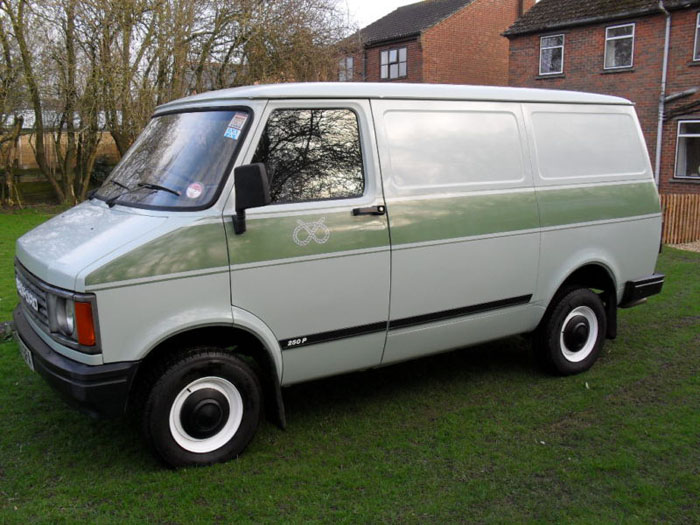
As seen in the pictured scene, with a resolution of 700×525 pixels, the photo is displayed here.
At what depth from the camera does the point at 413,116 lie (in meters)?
4.72

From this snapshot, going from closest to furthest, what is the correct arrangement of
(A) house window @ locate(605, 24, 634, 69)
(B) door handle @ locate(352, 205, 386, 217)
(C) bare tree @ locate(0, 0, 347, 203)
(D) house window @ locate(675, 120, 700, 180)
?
(B) door handle @ locate(352, 205, 386, 217), (C) bare tree @ locate(0, 0, 347, 203), (D) house window @ locate(675, 120, 700, 180), (A) house window @ locate(605, 24, 634, 69)

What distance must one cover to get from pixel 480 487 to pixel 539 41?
2257 cm

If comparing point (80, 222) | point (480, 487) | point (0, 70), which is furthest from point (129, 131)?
point (480, 487)

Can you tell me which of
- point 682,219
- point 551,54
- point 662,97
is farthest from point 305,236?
point 551,54

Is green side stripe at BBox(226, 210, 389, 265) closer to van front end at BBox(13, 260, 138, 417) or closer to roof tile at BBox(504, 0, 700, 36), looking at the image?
van front end at BBox(13, 260, 138, 417)

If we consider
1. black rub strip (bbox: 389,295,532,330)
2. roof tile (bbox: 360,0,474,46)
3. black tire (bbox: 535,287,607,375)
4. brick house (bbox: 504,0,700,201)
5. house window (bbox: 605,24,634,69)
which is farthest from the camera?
roof tile (bbox: 360,0,474,46)

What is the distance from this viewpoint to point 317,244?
426 centimetres

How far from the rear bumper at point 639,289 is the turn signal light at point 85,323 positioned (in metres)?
4.67

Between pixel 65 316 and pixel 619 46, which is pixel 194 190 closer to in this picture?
pixel 65 316

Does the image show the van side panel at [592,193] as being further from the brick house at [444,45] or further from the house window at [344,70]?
the brick house at [444,45]

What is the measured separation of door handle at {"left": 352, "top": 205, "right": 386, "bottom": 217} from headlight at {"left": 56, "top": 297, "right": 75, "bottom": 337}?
1.85 m

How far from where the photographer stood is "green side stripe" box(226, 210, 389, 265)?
4.04m

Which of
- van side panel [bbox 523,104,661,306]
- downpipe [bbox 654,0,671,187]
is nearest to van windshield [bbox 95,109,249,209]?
van side panel [bbox 523,104,661,306]

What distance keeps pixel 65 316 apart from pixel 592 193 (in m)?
4.28
